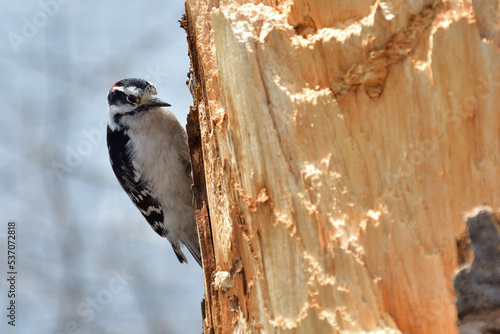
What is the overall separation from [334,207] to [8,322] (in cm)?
557

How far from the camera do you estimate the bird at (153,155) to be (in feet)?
13.1

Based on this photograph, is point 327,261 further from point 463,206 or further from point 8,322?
point 8,322

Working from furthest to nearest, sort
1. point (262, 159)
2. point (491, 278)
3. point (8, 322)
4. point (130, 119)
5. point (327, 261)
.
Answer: point (8, 322)
point (130, 119)
point (262, 159)
point (327, 261)
point (491, 278)

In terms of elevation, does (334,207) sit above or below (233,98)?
below

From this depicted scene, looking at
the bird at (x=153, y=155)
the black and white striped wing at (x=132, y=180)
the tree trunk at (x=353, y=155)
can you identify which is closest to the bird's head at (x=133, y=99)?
the bird at (x=153, y=155)

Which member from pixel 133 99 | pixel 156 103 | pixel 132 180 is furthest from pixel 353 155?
pixel 132 180

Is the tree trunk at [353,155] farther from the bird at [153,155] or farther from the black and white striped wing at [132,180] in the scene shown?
the black and white striped wing at [132,180]

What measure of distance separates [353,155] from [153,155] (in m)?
Answer: 2.59

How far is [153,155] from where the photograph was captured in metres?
4.01

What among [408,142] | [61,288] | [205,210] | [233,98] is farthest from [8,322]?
[408,142]

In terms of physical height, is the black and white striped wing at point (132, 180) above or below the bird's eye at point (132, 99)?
below

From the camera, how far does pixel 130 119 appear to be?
409cm

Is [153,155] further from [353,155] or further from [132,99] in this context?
[353,155]

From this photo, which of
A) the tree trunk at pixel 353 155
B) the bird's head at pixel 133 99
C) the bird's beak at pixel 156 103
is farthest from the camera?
the bird's head at pixel 133 99
